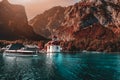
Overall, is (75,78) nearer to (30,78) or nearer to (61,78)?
(61,78)

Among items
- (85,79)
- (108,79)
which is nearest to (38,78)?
(85,79)

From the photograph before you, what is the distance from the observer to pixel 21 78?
369ft

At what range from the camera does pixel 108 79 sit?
11312 cm

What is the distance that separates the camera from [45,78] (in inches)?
4469

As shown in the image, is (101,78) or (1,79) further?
(101,78)

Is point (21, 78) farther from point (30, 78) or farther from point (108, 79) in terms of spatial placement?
point (108, 79)

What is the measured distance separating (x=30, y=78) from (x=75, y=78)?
1819 cm

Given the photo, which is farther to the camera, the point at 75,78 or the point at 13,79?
the point at 75,78

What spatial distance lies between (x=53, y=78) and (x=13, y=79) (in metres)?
16.0

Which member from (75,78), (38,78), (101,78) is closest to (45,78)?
(38,78)

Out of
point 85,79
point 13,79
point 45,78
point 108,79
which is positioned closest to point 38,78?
point 45,78

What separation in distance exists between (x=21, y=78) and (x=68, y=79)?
18.6 metres

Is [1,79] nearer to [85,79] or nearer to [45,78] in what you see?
[45,78]

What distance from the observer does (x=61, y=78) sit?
115m
